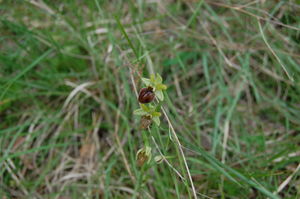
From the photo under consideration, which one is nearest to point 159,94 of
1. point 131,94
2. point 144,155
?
point 144,155

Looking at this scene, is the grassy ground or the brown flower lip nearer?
the brown flower lip

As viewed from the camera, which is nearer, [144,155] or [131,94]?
[144,155]

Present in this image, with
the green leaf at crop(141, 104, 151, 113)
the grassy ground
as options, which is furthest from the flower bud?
the grassy ground

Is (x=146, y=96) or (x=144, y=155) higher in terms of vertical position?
(x=146, y=96)

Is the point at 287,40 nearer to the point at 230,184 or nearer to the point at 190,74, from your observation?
the point at 190,74

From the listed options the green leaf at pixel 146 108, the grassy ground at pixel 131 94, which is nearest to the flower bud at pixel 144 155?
the green leaf at pixel 146 108

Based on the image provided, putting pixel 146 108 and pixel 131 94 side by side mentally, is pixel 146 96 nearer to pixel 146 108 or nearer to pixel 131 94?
pixel 146 108

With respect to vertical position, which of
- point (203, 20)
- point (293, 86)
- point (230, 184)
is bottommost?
point (230, 184)

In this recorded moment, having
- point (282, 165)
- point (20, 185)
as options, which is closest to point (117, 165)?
point (20, 185)

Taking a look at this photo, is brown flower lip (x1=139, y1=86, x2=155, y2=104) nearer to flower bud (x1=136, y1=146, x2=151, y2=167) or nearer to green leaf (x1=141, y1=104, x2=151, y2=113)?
green leaf (x1=141, y1=104, x2=151, y2=113)
